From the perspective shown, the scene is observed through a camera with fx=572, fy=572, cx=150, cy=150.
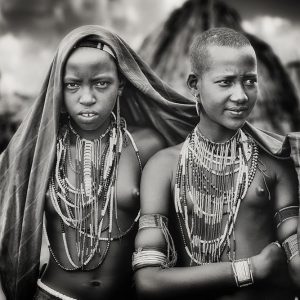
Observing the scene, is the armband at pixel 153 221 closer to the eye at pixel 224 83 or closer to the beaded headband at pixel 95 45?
the eye at pixel 224 83

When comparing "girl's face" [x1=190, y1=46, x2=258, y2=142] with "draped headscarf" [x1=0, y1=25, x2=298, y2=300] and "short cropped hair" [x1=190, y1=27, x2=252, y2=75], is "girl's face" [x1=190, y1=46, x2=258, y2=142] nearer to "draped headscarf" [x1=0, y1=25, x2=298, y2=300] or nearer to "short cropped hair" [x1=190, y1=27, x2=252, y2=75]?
"short cropped hair" [x1=190, y1=27, x2=252, y2=75]

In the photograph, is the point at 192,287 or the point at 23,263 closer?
the point at 192,287

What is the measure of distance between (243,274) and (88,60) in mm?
958

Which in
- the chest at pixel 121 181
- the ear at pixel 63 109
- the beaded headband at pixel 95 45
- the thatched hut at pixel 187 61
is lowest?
the chest at pixel 121 181

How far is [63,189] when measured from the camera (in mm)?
2188

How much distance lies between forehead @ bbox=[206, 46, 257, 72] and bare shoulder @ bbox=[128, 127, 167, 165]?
1.22 feet

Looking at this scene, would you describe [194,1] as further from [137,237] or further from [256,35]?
[137,237]

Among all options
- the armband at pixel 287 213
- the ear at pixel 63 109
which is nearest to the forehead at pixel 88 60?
the ear at pixel 63 109

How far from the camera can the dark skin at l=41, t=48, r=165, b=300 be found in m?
2.14

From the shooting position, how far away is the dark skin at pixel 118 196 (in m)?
2.14

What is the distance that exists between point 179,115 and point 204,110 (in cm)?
16

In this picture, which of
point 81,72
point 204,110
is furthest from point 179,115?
point 81,72

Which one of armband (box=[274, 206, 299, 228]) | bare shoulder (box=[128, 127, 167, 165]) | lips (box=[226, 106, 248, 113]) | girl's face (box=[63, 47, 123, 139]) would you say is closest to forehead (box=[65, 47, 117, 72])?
girl's face (box=[63, 47, 123, 139])

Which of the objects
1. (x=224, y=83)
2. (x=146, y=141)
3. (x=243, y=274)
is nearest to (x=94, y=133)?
(x=146, y=141)
